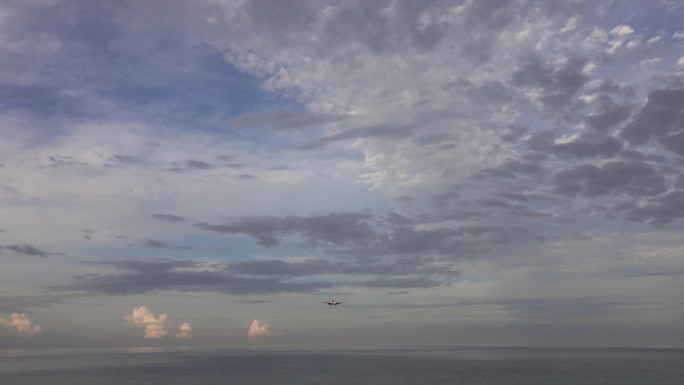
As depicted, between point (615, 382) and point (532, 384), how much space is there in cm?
2869

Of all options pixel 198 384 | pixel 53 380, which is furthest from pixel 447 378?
pixel 53 380

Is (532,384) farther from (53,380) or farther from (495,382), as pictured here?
(53,380)

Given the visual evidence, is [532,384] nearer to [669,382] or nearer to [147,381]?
[669,382]

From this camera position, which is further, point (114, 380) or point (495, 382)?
point (114, 380)

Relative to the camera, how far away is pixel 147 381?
192m

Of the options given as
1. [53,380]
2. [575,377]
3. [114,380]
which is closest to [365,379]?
[575,377]

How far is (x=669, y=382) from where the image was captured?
573 feet

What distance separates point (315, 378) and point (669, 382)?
119 metres

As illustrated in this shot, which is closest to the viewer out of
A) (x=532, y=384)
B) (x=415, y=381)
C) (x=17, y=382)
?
(x=532, y=384)

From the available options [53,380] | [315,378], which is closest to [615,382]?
[315,378]

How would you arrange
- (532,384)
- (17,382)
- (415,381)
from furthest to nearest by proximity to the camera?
(17,382)
(415,381)
(532,384)

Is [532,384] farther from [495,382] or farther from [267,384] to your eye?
[267,384]

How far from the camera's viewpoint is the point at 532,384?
168 m

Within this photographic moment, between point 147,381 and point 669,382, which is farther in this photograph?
point 147,381
